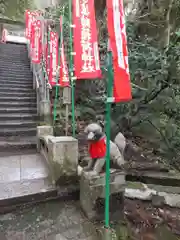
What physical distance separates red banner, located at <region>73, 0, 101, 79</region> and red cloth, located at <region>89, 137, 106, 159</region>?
1.29 m

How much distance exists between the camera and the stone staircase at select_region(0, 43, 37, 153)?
534 centimetres

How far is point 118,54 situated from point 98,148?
1308 mm

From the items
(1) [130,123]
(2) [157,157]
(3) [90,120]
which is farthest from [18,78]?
(2) [157,157]

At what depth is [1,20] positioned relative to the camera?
17562 millimetres

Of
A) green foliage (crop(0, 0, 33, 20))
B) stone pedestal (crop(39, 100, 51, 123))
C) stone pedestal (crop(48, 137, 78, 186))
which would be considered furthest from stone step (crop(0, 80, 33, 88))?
green foliage (crop(0, 0, 33, 20))

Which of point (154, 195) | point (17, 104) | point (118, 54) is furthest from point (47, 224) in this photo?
point (17, 104)

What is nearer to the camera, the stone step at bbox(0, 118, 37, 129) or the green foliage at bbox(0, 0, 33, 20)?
the stone step at bbox(0, 118, 37, 129)

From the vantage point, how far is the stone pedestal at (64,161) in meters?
3.15

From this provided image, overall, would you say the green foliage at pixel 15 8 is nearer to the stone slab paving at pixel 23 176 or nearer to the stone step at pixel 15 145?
the stone step at pixel 15 145

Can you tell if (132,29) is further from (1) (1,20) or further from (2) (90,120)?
(1) (1,20)

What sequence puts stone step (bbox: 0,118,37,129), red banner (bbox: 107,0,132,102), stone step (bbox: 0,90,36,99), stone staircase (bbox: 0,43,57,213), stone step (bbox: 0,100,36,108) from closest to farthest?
red banner (bbox: 107,0,132,102) < stone staircase (bbox: 0,43,57,213) < stone step (bbox: 0,118,37,129) < stone step (bbox: 0,100,36,108) < stone step (bbox: 0,90,36,99)

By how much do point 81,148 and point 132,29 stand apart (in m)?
6.38

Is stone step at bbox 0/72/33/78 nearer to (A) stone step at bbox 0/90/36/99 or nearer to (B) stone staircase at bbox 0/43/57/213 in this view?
(B) stone staircase at bbox 0/43/57/213

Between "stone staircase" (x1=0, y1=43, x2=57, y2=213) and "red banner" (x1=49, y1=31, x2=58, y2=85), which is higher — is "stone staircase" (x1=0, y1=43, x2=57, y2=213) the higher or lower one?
the lower one
